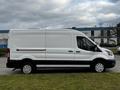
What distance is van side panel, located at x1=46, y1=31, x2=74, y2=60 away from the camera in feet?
49.6

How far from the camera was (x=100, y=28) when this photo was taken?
48406 millimetres

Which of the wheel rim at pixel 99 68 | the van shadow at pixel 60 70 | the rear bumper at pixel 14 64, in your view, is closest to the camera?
the rear bumper at pixel 14 64

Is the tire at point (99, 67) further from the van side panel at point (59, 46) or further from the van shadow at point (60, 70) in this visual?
the van side panel at point (59, 46)

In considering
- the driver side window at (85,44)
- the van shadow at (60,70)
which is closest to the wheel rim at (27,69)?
the van shadow at (60,70)

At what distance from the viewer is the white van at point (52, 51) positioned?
15.1 meters

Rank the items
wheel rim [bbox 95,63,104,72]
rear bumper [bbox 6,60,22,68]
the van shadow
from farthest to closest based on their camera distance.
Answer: the van shadow < wheel rim [bbox 95,63,104,72] < rear bumper [bbox 6,60,22,68]

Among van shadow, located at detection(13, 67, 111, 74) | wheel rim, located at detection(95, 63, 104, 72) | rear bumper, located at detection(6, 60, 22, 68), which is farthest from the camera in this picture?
van shadow, located at detection(13, 67, 111, 74)

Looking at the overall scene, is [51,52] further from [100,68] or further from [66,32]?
[100,68]

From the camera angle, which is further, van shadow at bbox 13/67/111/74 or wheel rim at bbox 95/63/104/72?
van shadow at bbox 13/67/111/74

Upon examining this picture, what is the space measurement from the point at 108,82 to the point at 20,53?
593 centimetres

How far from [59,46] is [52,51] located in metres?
0.46

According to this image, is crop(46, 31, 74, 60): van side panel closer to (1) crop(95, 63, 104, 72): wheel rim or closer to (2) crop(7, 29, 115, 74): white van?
(2) crop(7, 29, 115, 74): white van

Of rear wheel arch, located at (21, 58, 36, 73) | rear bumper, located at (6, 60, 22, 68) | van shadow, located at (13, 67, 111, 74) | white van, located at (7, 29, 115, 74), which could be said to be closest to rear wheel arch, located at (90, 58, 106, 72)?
white van, located at (7, 29, 115, 74)

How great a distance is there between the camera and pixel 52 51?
15.1 metres
